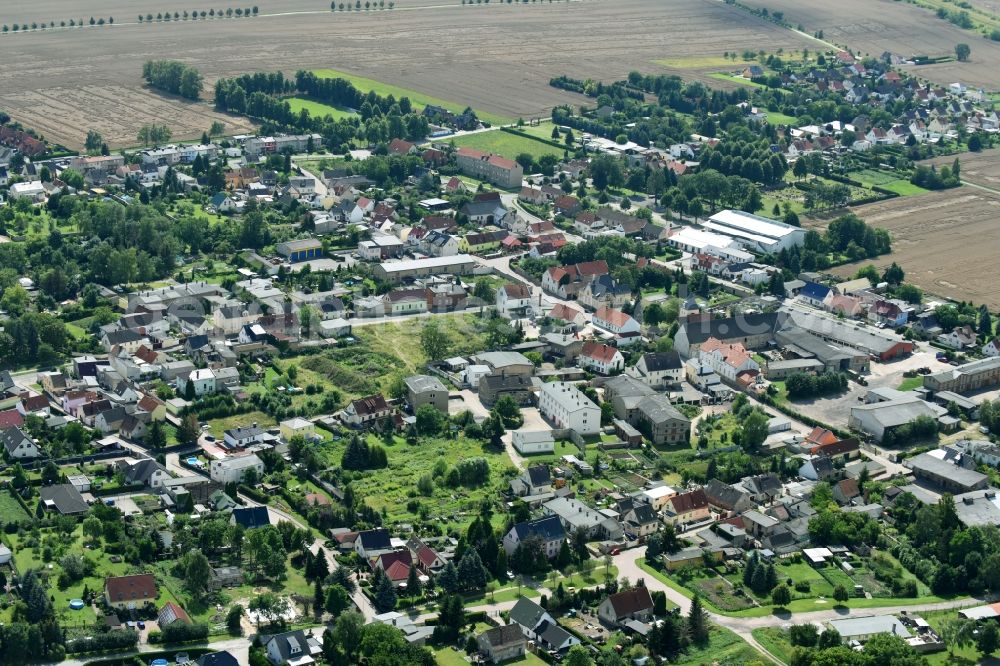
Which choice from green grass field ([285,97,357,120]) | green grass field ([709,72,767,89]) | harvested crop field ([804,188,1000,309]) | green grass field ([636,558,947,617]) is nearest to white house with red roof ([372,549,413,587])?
green grass field ([636,558,947,617])

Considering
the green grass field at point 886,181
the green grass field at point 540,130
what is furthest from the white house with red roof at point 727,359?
the green grass field at point 540,130

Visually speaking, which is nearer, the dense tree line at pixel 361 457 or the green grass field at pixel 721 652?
the green grass field at pixel 721 652

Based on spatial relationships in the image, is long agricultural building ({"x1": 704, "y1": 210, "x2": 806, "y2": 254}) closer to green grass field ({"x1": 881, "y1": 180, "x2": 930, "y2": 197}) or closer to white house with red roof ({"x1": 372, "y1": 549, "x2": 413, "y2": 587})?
green grass field ({"x1": 881, "y1": 180, "x2": 930, "y2": 197})

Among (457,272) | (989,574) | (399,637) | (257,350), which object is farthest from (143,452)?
(989,574)

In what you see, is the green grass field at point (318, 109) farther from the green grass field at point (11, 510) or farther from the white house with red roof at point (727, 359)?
the green grass field at point (11, 510)

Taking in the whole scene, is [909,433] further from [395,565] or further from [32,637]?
[32,637]
